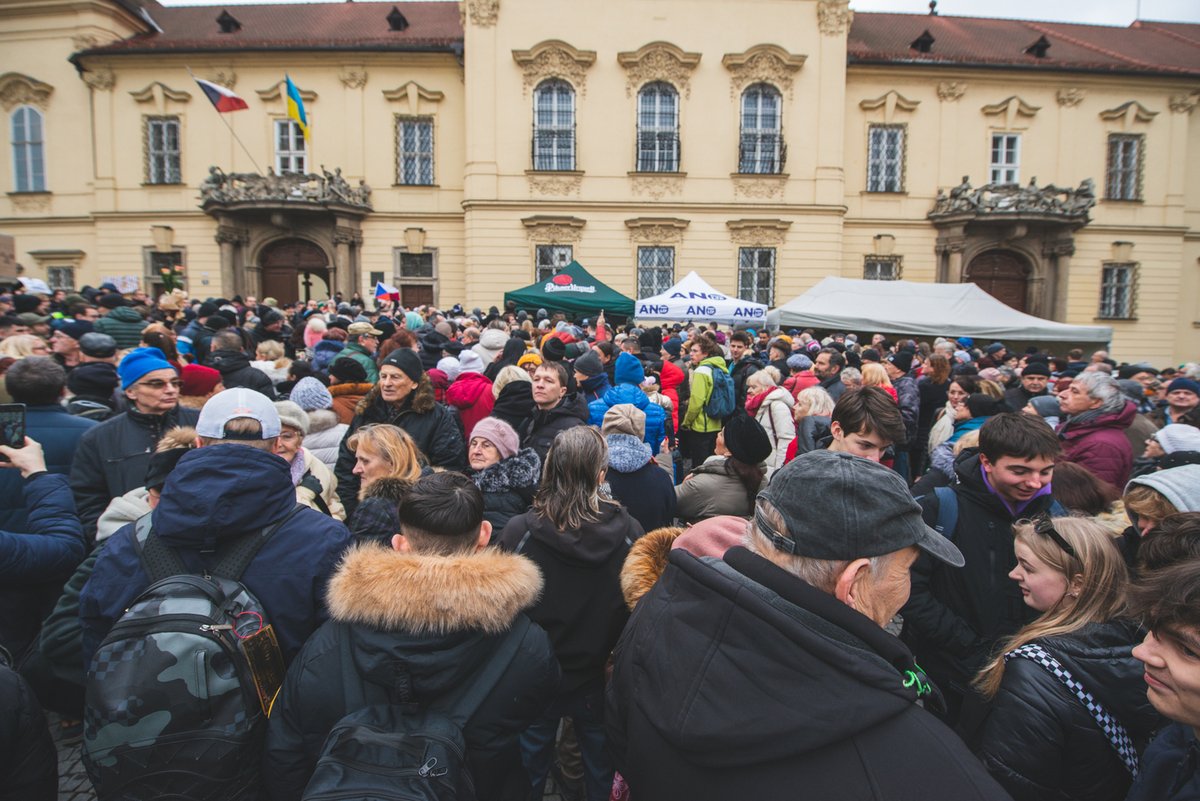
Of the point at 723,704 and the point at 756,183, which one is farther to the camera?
the point at 756,183

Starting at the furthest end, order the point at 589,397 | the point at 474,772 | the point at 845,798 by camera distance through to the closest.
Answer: the point at 589,397, the point at 474,772, the point at 845,798

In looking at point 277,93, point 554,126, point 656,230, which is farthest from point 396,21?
point 656,230

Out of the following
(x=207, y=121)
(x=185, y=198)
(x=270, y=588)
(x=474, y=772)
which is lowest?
(x=474, y=772)

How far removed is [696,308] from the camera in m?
14.9

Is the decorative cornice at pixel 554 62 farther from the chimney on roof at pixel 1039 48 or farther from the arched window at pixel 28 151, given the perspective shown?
the arched window at pixel 28 151

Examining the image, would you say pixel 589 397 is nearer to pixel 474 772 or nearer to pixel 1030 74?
pixel 474 772

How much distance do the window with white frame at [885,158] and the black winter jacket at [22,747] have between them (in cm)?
2546

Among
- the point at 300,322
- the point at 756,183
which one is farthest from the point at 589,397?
the point at 756,183

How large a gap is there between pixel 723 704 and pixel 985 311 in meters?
17.4

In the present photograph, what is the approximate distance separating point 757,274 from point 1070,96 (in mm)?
13424

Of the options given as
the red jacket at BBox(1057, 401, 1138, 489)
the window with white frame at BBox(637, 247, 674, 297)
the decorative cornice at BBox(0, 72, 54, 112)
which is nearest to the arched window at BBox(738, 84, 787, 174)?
the window with white frame at BBox(637, 247, 674, 297)

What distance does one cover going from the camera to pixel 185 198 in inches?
874

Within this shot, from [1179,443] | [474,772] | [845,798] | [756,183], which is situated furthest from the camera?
[756,183]

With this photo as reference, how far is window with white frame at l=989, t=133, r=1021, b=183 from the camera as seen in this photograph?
75.5 feet
